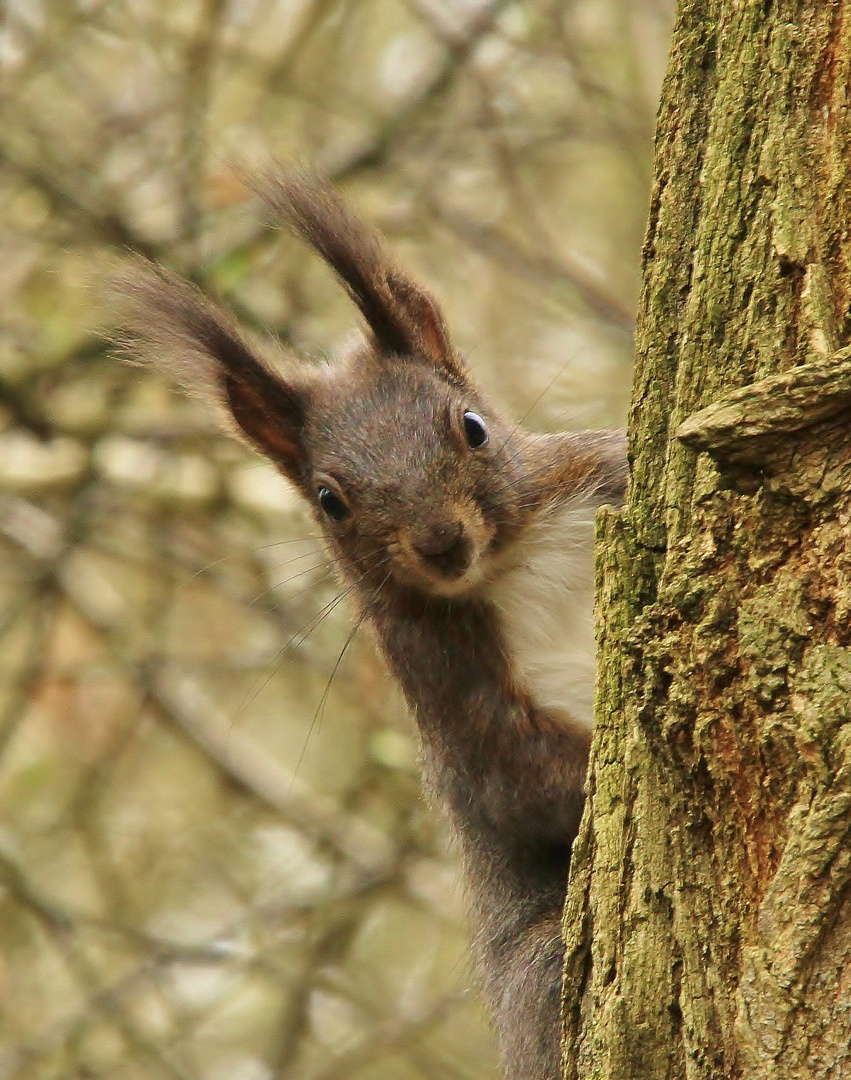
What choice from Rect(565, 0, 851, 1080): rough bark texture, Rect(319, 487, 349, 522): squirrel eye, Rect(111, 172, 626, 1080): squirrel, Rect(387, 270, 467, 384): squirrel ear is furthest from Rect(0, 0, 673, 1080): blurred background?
Rect(565, 0, 851, 1080): rough bark texture

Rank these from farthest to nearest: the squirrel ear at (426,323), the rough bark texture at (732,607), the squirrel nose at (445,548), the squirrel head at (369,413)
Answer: the squirrel ear at (426,323)
the squirrel head at (369,413)
the squirrel nose at (445,548)
the rough bark texture at (732,607)

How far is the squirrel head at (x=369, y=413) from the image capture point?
2.84m

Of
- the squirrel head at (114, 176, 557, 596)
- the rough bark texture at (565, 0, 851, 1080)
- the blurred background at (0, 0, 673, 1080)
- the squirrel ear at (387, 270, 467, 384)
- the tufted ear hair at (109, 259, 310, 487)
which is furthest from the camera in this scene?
the blurred background at (0, 0, 673, 1080)

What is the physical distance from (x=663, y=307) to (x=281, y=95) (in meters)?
3.35

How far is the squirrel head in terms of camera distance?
284cm

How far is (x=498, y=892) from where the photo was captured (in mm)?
3059

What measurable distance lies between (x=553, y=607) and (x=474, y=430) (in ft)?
1.32

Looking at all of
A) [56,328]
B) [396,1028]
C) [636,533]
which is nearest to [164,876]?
[396,1028]

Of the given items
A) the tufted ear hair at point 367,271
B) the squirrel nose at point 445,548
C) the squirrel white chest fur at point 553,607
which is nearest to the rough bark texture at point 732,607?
the squirrel nose at point 445,548

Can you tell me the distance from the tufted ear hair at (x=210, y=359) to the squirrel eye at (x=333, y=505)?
186 mm

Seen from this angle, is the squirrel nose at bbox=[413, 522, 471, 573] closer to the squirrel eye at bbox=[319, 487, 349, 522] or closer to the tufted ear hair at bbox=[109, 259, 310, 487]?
the squirrel eye at bbox=[319, 487, 349, 522]

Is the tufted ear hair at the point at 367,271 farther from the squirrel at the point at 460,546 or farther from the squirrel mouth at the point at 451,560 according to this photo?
the squirrel mouth at the point at 451,560

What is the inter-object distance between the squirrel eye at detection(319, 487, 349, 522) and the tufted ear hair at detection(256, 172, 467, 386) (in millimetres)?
401

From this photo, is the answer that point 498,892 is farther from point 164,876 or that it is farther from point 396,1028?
→ point 164,876
